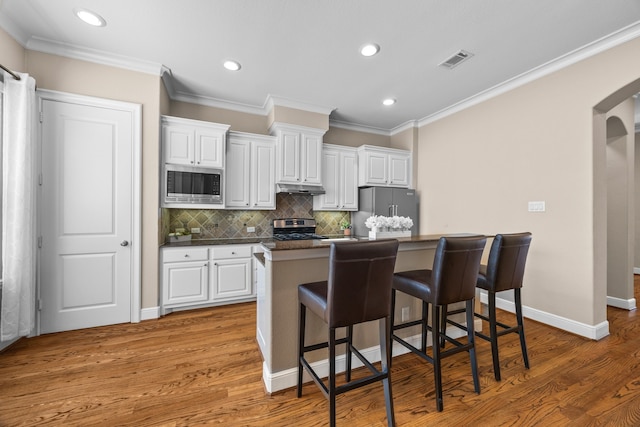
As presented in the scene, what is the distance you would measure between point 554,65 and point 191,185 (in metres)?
4.45

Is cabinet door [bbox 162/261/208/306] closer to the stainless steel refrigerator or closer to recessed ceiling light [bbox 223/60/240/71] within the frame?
recessed ceiling light [bbox 223/60/240/71]

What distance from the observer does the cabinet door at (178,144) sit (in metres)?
3.29

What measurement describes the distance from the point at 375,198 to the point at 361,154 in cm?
83

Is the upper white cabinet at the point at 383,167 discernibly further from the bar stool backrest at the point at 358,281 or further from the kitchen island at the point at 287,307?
the bar stool backrest at the point at 358,281

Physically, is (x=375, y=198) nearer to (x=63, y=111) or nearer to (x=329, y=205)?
(x=329, y=205)

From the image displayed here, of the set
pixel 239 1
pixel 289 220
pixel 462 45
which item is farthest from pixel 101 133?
pixel 462 45

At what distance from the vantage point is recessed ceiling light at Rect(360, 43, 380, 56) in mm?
2631

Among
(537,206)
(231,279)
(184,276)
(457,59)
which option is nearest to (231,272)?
(231,279)

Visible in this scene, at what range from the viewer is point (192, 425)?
156 cm

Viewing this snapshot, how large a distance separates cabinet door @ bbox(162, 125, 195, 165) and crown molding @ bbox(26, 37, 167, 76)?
25.0 inches

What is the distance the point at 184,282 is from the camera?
3.26m

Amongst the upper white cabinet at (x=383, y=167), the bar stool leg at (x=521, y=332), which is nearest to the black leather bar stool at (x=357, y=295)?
the bar stool leg at (x=521, y=332)

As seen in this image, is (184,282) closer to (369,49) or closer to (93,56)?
(93,56)

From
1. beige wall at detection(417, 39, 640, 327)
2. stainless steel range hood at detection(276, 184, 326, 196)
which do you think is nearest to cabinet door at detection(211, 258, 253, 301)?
stainless steel range hood at detection(276, 184, 326, 196)
